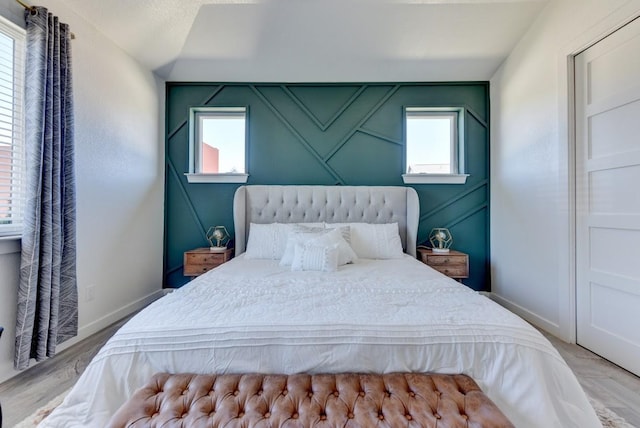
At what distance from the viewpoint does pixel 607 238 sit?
6.79 feet

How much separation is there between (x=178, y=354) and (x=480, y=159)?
3687mm

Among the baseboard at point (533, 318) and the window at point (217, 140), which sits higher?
the window at point (217, 140)

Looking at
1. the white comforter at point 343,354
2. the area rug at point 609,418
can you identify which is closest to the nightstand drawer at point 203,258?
the white comforter at point 343,354

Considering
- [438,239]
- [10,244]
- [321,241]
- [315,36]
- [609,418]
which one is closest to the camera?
[609,418]

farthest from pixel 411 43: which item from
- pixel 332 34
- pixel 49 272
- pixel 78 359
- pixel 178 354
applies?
pixel 78 359

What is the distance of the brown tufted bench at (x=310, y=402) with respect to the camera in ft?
2.95

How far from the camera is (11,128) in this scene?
6.10 feet

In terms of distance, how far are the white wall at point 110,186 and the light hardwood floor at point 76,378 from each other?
0.52ft

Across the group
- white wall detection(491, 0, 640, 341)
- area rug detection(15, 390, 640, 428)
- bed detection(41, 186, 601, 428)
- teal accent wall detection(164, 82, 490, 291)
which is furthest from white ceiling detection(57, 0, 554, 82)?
area rug detection(15, 390, 640, 428)

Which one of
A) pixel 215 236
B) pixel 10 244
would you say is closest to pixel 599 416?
pixel 215 236

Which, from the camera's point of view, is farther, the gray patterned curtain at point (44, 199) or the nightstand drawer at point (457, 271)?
the nightstand drawer at point (457, 271)

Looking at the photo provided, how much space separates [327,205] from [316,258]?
117 centimetres

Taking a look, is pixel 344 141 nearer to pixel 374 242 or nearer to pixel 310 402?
pixel 374 242

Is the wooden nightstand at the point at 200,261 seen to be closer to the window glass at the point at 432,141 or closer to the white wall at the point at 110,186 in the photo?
the white wall at the point at 110,186
